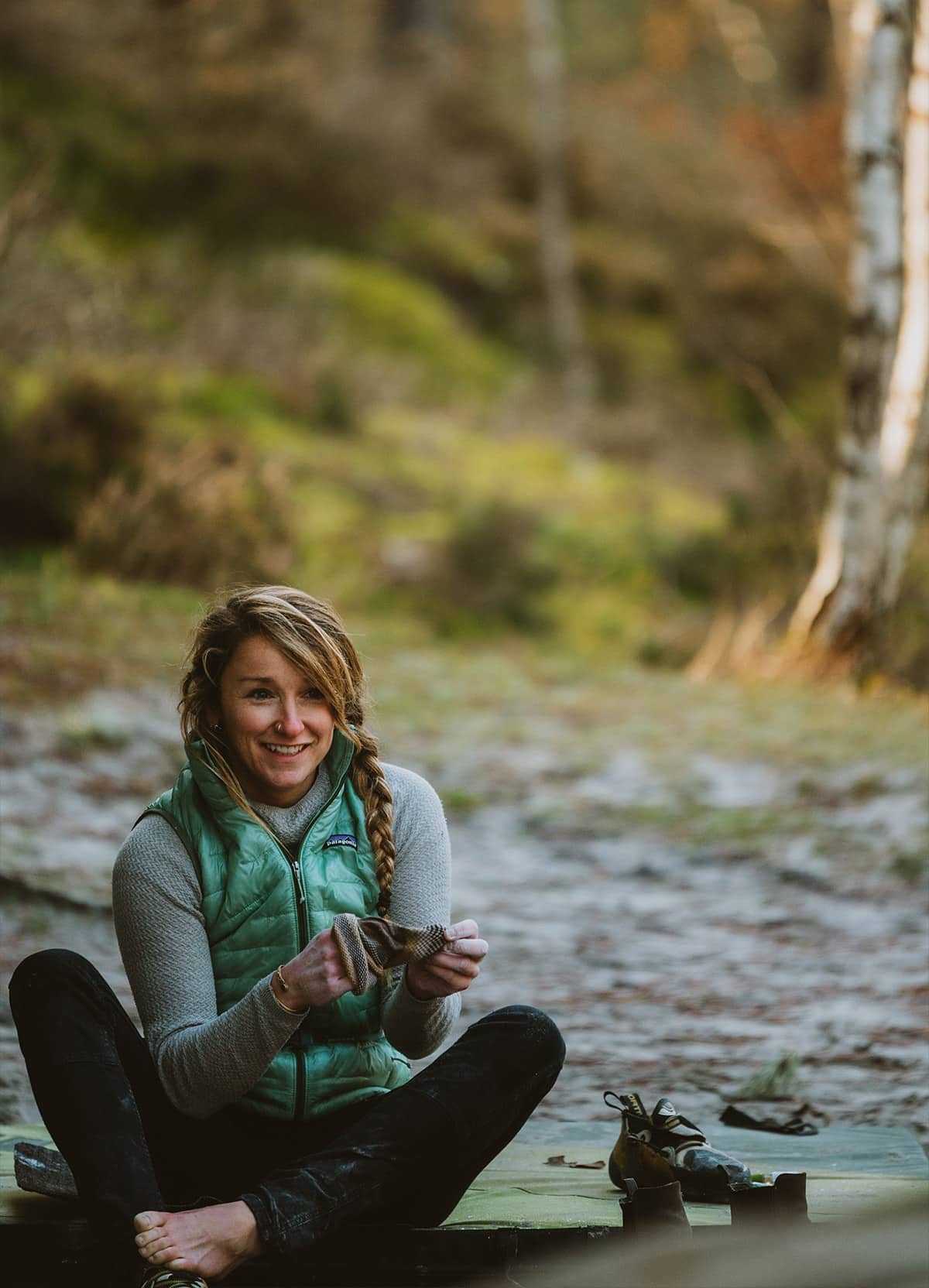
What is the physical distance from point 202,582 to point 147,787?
3.89 m

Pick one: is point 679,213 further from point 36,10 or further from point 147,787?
point 147,787

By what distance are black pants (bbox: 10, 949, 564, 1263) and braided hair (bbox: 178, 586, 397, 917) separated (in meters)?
0.34

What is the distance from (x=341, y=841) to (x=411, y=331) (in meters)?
14.5

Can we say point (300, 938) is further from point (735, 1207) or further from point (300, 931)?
point (735, 1207)

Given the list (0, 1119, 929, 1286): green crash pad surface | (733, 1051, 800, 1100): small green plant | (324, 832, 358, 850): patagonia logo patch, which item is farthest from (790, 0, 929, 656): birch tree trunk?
(324, 832, 358, 850): patagonia logo patch

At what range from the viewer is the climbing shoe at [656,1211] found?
2619 millimetres

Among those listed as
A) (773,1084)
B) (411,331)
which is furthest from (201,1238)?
(411,331)

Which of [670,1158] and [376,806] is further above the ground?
[376,806]

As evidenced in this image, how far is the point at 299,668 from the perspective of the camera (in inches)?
109

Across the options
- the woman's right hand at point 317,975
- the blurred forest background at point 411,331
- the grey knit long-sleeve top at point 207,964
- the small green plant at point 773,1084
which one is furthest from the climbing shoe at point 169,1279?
the blurred forest background at point 411,331

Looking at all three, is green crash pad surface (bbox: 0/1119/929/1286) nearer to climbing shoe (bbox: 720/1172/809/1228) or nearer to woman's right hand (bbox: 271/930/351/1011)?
climbing shoe (bbox: 720/1172/809/1228)

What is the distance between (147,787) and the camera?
645 cm

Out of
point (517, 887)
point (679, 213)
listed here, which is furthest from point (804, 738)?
point (679, 213)

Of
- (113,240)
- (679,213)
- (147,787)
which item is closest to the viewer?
(147,787)
